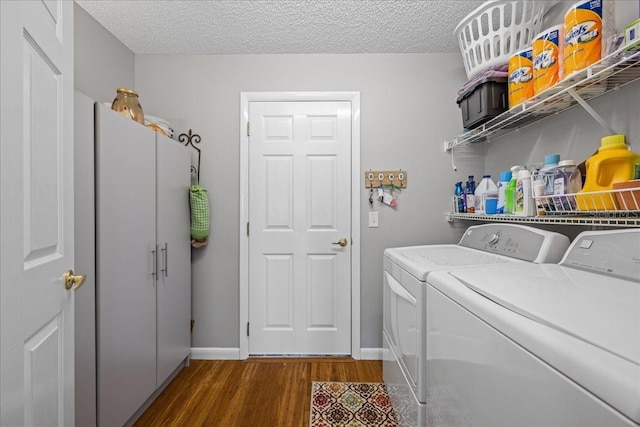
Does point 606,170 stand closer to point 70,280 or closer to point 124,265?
point 70,280

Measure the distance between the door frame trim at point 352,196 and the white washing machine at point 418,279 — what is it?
0.48 meters

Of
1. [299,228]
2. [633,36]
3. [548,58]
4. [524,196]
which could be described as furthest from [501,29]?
[299,228]

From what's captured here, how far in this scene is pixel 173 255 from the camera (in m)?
1.89

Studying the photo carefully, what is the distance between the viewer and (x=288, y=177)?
2242mm

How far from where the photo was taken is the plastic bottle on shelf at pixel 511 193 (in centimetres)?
144

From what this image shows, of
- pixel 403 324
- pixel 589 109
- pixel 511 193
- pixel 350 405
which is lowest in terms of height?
pixel 350 405

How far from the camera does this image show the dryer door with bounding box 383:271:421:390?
3.93 feet

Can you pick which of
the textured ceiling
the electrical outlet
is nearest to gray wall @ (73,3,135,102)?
the textured ceiling

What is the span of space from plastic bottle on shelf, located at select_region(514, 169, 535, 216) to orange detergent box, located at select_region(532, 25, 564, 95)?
0.37 m

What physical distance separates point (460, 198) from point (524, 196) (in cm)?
73

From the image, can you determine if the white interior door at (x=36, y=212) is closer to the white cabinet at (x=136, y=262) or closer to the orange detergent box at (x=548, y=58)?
the white cabinet at (x=136, y=262)

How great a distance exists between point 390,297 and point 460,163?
1.23 m

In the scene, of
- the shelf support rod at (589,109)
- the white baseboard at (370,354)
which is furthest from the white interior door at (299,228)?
the shelf support rod at (589,109)

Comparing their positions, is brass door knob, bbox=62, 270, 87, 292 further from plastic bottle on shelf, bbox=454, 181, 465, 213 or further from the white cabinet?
plastic bottle on shelf, bbox=454, 181, 465, 213
